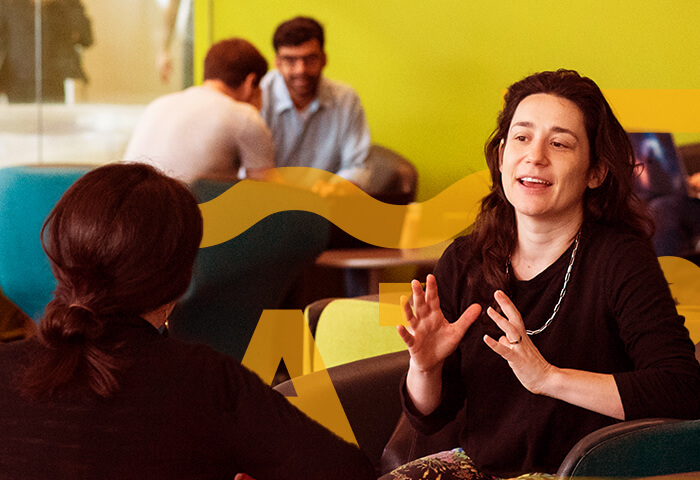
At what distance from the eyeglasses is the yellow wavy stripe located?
0.51m

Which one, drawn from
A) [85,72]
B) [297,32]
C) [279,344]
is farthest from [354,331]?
[85,72]

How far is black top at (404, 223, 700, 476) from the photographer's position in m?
1.25

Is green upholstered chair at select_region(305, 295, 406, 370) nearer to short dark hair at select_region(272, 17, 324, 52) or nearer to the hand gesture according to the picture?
the hand gesture

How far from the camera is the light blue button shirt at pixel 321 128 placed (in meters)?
3.94

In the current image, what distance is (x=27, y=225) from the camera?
7.98ft

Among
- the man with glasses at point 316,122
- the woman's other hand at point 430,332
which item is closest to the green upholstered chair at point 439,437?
the woman's other hand at point 430,332

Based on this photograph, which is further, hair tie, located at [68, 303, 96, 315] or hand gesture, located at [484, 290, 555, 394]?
hand gesture, located at [484, 290, 555, 394]

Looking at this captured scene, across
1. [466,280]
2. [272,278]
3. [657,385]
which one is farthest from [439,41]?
[657,385]

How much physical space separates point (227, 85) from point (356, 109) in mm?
883

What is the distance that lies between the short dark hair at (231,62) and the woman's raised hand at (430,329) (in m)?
2.07

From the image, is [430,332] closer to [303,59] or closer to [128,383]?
[128,383]

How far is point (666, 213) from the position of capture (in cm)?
331
